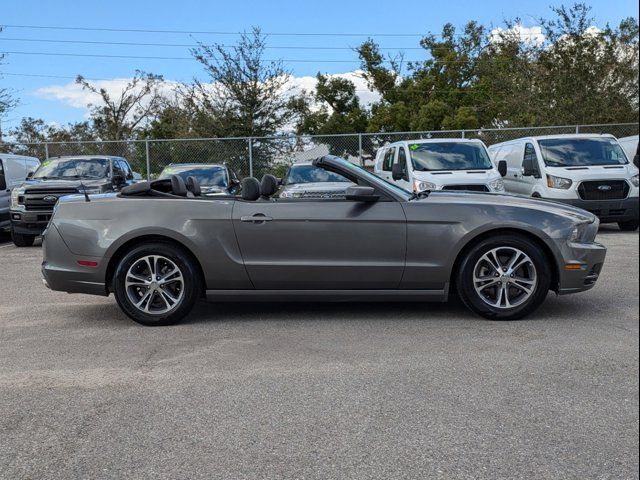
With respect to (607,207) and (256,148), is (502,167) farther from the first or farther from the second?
(256,148)

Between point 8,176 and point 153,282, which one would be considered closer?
point 153,282

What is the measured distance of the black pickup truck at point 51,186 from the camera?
12430mm

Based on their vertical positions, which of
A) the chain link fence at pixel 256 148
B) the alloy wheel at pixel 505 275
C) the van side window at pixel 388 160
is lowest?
the alloy wheel at pixel 505 275

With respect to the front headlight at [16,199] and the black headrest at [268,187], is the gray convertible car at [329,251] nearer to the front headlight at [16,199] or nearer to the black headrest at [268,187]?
the black headrest at [268,187]

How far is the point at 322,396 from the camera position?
3.78 meters

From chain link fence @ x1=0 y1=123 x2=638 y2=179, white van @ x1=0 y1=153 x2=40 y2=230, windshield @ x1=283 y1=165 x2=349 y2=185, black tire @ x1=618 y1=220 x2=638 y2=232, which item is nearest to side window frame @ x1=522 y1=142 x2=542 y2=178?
black tire @ x1=618 y1=220 x2=638 y2=232

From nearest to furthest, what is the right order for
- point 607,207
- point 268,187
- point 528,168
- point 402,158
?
point 268,187, point 607,207, point 402,158, point 528,168

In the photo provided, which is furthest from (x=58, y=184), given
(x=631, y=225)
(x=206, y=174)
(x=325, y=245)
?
(x=631, y=225)

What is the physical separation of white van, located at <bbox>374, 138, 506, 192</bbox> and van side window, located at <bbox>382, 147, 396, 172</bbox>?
0.62 meters

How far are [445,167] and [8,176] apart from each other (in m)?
9.80

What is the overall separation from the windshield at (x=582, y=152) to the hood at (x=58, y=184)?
9.58 meters

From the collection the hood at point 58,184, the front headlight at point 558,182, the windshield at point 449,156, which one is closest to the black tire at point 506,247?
the windshield at point 449,156

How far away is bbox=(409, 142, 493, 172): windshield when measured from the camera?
1271 centimetres

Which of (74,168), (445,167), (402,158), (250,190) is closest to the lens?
(250,190)
